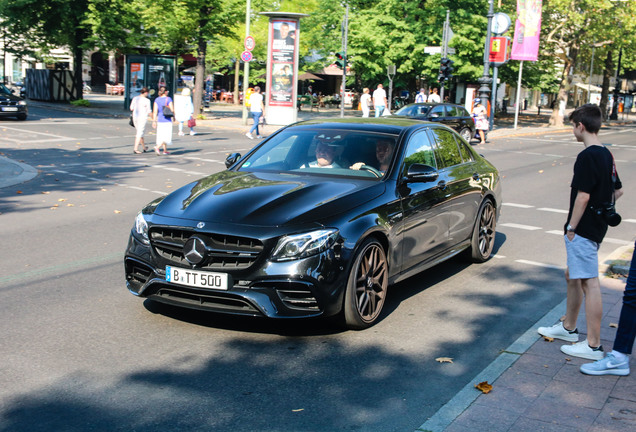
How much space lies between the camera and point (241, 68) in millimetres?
64875

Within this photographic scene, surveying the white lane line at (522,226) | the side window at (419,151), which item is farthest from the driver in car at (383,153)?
the white lane line at (522,226)

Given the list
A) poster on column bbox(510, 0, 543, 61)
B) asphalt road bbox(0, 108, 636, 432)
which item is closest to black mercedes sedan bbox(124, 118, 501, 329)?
asphalt road bbox(0, 108, 636, 432)

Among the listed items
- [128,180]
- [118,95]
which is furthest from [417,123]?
[118,95]

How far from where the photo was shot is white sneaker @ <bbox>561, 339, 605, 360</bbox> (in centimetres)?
523

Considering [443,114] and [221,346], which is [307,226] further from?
[443,114]

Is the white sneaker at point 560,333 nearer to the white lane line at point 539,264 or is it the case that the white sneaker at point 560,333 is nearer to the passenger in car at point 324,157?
the passenger in car at point 324,157

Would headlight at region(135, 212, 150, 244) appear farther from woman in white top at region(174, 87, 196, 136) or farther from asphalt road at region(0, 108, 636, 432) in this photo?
woman in white top at region(174, 87, 196, 136)

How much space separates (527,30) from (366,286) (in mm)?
34401

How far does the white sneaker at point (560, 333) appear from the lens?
5.64 m

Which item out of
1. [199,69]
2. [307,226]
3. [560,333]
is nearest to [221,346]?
[307,226]

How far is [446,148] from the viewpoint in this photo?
25.3 ft

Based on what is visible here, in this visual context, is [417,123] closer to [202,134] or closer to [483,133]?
[202,134]

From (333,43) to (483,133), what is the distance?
72.6ft

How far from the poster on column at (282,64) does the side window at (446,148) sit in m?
A: 26.0
